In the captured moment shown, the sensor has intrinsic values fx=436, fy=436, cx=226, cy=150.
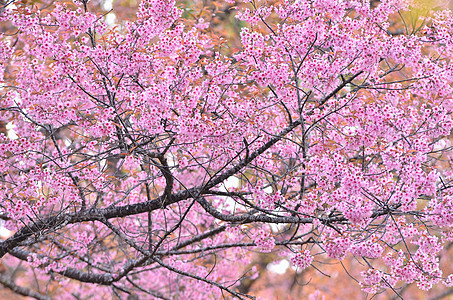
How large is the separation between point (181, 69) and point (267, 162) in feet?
4.77

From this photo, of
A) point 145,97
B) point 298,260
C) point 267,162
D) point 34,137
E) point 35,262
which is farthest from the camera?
point 35,262

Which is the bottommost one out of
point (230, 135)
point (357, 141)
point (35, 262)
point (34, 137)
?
point (35, 262)

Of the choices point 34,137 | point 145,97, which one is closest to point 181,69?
point 145,97

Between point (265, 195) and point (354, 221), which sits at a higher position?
point (265, 195)

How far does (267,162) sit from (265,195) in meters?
0.66

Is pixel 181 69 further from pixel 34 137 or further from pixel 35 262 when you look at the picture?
pixel 35 262

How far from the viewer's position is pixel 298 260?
13.9 feet

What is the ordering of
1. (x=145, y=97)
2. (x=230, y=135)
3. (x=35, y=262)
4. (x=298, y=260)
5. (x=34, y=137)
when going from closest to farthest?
(x=145, y=97)
(x=230, y=135)
(x=298, y=260)
(x=34, y=137)
(x=35, y=262)

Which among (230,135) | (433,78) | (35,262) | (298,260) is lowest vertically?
(35,262)

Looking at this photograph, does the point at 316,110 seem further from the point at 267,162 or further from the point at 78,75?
the point at 78,75

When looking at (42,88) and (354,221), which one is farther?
(42,88)

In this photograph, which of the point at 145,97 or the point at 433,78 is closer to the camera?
the point at 145,97

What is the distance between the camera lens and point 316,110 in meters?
4.20

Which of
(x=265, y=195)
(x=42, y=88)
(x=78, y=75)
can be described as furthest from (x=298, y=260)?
(x=42, y=88)
